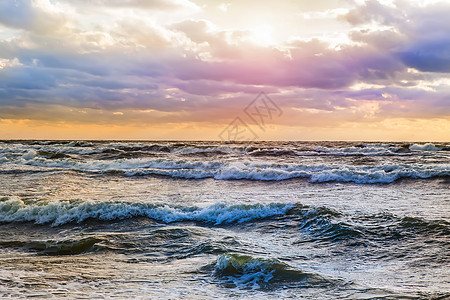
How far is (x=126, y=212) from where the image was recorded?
11.4 meters

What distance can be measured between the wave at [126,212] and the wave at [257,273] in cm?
423

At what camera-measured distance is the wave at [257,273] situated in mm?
5668

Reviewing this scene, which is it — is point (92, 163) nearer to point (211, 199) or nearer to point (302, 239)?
point (211, 199)

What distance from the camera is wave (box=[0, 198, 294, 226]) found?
11.0m

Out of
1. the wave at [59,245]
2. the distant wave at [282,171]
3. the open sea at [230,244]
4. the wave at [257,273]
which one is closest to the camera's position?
the open sea at [230,244]

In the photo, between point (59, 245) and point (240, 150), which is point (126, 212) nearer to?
point (59, 245)

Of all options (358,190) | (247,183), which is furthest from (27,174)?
(358,190)

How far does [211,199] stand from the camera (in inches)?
551

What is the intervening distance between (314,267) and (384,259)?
141 cm

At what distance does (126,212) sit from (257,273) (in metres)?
6.33

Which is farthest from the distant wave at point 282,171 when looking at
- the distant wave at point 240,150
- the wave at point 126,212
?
the wave at point 126,212

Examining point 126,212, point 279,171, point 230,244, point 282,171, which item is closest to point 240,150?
point 282,171

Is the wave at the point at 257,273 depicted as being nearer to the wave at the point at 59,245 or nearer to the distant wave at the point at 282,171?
the wave at the point at 59,245

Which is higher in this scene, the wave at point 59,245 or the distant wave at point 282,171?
the distant wave at point 282,171
